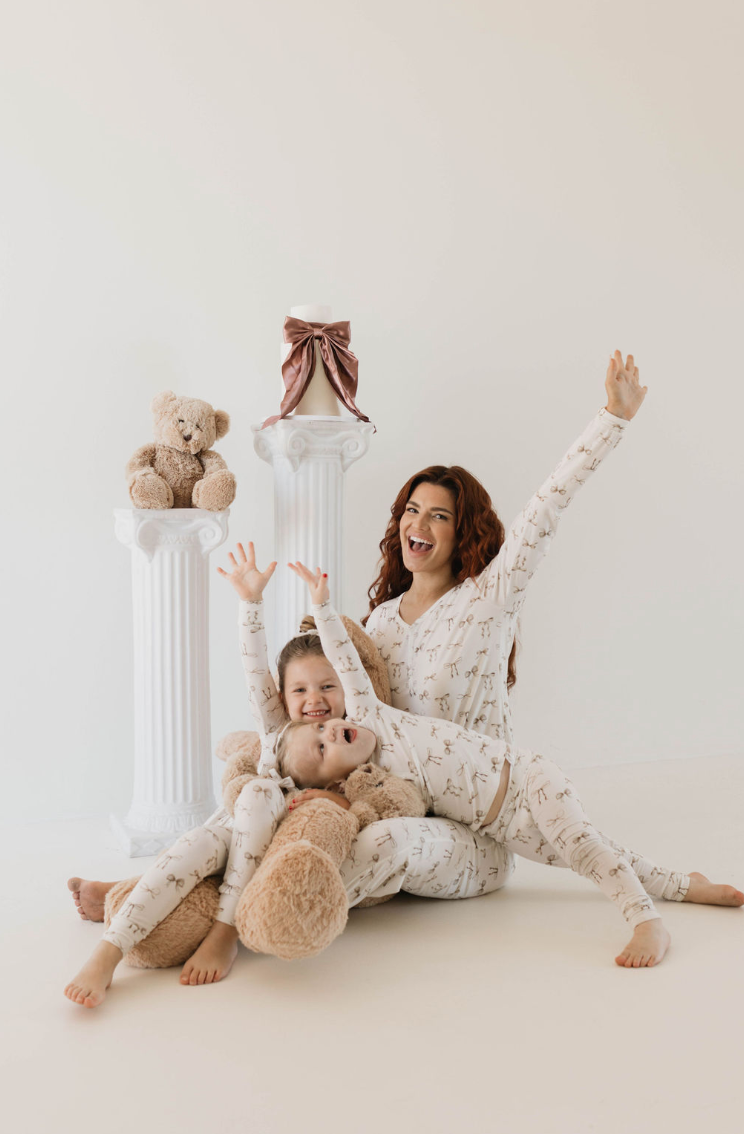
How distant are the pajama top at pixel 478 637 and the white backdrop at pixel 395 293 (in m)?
0.85

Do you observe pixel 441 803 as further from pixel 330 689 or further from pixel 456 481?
pixel 456 481

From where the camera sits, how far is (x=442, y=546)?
2559 millimetres

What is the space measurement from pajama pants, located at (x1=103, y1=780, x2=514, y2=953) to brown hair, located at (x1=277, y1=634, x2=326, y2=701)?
1.24 ft

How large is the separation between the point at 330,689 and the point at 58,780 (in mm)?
1159

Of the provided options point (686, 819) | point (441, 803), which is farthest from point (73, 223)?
point (686, 819)

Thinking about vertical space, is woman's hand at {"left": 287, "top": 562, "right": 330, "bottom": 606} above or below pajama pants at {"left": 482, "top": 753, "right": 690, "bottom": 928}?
above

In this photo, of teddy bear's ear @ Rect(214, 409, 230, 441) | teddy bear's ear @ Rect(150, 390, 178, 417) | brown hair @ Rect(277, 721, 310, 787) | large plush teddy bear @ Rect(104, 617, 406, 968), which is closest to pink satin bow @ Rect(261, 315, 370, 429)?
teddy bear's ear @ Rect(214, 409, 230, 441)

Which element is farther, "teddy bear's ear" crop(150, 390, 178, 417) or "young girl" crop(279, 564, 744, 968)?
"teddy bear's ear" crop(150, 390, 178, 417)

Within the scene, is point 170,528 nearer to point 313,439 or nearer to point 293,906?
point 313,439

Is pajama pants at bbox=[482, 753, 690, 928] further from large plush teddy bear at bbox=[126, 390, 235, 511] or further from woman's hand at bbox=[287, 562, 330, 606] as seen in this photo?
large plush teddy bear at bbox=[126, 390, 235, 511]

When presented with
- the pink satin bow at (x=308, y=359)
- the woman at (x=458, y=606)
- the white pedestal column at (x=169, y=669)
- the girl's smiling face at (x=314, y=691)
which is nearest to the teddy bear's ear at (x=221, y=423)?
the pink satin bow at (x=308, y=359)

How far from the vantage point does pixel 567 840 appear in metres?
2.13

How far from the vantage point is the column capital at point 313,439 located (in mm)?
2688

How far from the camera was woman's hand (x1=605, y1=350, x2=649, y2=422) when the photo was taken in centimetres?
228
